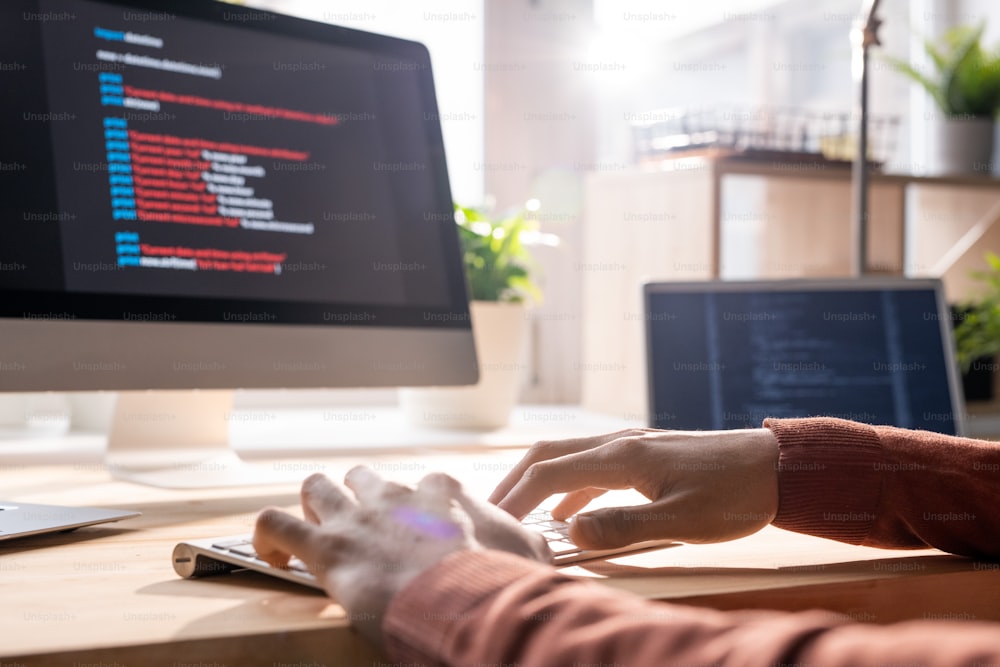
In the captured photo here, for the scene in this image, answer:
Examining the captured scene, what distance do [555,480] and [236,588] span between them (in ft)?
0.75

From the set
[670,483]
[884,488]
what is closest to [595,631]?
[670,483]

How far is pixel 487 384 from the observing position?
1.51 metres

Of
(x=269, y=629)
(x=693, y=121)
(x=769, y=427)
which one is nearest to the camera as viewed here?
(x=269, y=629)

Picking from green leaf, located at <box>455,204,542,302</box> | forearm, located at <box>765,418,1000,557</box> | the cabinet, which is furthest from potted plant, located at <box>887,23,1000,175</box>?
forearm, located at <box>765,418,1000,557</box>

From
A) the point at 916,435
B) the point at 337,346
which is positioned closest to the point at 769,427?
the point at 916,435

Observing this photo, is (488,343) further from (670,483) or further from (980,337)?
(980,337)

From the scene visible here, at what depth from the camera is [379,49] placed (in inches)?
47.3

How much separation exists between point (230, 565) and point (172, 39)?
2.15ft

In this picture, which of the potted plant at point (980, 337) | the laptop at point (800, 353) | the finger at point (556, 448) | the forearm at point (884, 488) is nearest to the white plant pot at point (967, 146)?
the potted plant at point (980, 337)

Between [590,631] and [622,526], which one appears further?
[622,526]

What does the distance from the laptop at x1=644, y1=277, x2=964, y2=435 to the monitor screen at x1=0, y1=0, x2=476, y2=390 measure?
1.41 feet

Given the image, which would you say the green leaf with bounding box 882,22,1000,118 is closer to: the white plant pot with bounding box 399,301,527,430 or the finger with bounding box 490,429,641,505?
the white plant pot with bounding box 399,301,527,430

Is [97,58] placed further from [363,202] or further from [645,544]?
[645,544]

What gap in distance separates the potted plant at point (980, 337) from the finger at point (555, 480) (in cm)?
144
